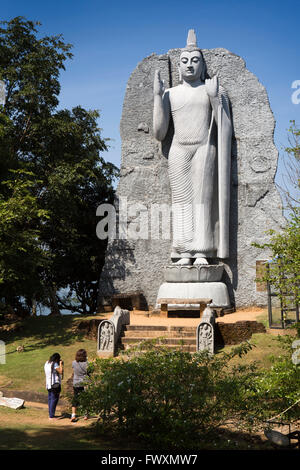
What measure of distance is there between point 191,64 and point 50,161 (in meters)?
5.51

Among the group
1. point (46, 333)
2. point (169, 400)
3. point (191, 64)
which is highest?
point (191, 64)

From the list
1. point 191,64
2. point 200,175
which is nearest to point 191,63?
point 191,64

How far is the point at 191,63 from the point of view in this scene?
15.6 metres

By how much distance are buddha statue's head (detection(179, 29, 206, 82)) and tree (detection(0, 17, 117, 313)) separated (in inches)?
145

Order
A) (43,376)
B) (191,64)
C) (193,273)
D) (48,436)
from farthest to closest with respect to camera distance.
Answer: (191,64) → (193,273) → (43,376) → (48,436)

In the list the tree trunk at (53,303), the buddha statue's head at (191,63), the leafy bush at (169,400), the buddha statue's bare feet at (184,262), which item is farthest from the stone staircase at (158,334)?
the buddha statue's head at (191,63)

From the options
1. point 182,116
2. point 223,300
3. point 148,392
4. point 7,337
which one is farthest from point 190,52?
point 148,392

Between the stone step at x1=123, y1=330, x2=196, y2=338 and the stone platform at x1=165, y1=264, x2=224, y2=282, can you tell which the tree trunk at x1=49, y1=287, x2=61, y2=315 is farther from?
the stone step at x1=123, y1=330, x2=196, y2=338

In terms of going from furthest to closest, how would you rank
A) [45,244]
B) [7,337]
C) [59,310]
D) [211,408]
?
[59,310] < [45,244] < [7,337] < [211,408]

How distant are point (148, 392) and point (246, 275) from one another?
29.1ft

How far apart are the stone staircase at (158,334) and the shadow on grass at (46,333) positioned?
1413mm

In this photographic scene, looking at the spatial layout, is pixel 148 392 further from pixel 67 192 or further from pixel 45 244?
pixel 45 244

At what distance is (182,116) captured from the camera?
1567 centimetres

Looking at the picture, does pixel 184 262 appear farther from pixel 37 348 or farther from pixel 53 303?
pixel 53 303
